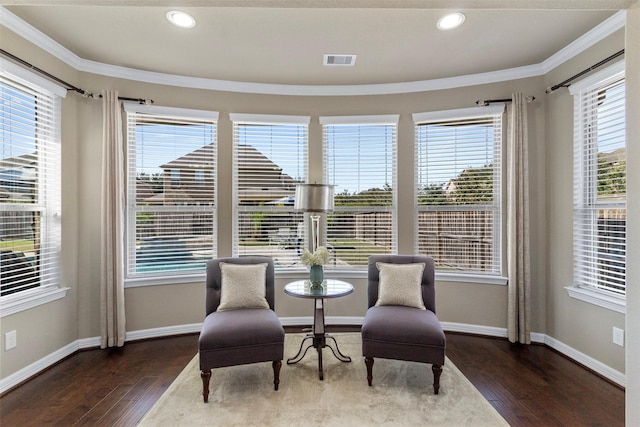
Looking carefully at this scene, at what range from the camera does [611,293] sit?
268 centimetres

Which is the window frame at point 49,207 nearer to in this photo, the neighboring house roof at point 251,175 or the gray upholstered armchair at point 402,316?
the neighboring house roof at point 251,175

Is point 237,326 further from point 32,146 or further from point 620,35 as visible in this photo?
point 620,35

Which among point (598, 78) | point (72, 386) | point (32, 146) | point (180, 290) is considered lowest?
point (72, 386)

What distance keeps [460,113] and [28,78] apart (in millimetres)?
4114

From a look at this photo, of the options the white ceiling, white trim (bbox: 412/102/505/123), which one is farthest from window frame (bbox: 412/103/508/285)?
the white ceiling

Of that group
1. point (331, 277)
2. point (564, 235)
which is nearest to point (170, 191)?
point (331, 277)

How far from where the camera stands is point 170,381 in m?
2.59

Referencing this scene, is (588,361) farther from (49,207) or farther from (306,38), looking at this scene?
(49,207)

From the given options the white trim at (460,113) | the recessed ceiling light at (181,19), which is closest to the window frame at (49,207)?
the recessed ceiling light at (181,19)

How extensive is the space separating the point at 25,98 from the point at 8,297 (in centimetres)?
166

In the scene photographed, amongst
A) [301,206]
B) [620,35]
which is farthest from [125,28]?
[620,35]

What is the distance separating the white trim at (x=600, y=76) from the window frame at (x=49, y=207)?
4.78m

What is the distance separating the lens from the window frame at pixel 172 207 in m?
3.38

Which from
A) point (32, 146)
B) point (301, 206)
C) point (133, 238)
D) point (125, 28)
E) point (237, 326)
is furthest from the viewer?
point (133, 238)
